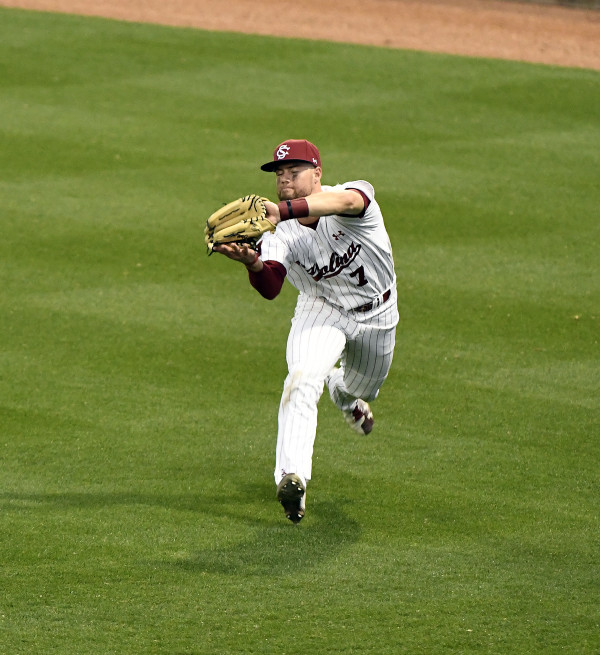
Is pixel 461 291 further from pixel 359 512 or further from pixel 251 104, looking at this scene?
pixel 251 104

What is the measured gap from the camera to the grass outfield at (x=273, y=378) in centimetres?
500

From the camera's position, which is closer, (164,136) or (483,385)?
(483,385)

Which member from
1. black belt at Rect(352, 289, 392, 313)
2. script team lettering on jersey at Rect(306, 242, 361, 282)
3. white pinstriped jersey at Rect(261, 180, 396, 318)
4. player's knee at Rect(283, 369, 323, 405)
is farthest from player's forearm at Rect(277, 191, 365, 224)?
player's knee at Rect(283, 369, 323, 405)

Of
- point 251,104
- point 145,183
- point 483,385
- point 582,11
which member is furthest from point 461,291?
point 582,11

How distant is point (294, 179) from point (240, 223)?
2.43ft

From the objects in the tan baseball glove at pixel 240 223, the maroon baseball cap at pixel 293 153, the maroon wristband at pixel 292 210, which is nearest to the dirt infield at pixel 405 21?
the maroon baseball cap at pixel 293 153

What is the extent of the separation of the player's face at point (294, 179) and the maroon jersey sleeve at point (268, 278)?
0.34m

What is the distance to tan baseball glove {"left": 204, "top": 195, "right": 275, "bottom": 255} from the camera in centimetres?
514

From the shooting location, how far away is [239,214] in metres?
5.17

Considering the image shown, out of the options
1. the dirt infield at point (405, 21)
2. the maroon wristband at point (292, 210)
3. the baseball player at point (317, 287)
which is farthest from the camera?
the dirt infield at point (405, 21)

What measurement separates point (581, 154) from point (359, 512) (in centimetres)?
786

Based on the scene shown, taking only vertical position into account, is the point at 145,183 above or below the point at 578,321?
above

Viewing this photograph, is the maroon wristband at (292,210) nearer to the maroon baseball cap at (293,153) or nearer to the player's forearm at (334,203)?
the player's forearm at (334,203)

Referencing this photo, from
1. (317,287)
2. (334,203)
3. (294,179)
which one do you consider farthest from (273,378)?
(334,203)
